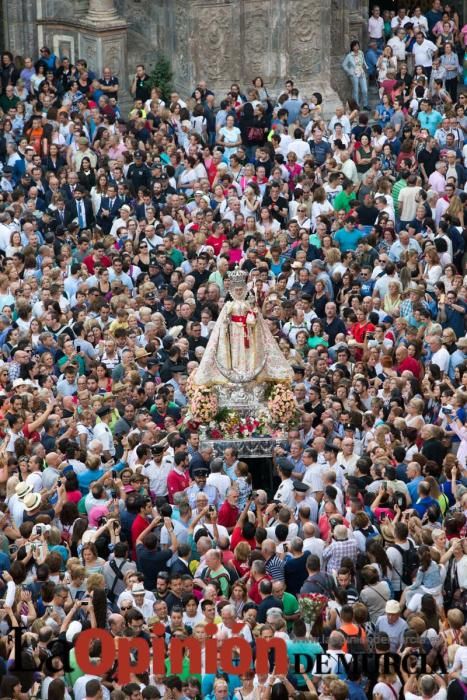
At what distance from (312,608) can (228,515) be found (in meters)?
2.63

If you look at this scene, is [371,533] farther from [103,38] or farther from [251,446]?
[103,38]

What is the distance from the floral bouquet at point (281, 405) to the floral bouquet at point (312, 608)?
16.1ft

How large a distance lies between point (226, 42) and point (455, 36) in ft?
12.5

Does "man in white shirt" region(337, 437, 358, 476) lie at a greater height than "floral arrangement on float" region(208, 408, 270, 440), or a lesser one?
lesser

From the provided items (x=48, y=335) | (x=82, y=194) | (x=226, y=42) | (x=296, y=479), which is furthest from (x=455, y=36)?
(x=296, y=479)

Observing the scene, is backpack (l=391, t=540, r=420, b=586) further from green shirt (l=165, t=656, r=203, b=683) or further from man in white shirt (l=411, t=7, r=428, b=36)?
man in white shirt (l=411, t=7, r=428, b=36)

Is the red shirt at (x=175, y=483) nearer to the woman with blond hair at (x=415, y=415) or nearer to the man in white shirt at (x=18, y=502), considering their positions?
the man in white shirt at (x=18, y=502)

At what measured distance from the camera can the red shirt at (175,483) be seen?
22859 mm

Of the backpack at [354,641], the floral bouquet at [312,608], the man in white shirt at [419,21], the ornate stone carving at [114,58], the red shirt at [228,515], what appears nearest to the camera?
the backpack at [354,641]

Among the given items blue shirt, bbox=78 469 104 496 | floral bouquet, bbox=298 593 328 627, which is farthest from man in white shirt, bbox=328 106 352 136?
floral bouquet, bbox=298 593 328 627

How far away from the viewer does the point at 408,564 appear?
2084 centimetres

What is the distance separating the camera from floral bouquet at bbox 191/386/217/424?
24406 mm

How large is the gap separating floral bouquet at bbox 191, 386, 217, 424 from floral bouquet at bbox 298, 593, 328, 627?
5.00 meters

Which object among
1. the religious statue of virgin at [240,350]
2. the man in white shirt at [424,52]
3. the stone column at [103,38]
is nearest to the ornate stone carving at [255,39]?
the stone column at [103,38]
